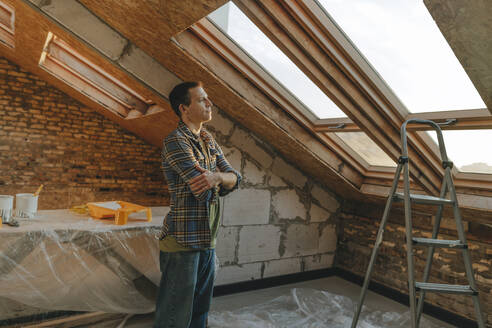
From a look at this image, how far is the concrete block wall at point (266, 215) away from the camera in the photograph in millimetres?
3076

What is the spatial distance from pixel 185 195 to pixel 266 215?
5.75ft

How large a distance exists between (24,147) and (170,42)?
4725 mm

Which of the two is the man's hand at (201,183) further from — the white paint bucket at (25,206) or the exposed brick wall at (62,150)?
the exposed brick wall at (62,150)

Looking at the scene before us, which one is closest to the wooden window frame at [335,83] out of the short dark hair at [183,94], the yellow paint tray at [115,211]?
the short dark hair at [183,94]

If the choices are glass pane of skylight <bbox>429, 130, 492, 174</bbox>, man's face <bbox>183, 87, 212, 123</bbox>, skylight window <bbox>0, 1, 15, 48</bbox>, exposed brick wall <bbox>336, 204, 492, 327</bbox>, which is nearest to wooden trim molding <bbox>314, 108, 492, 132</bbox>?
glass pane of skylight <bbox>429, 130, 492, 174</bbox>

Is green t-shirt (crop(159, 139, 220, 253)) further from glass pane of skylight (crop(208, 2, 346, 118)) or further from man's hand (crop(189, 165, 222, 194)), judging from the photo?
glass pane of skylight (crop(208, 2, 346, 118))

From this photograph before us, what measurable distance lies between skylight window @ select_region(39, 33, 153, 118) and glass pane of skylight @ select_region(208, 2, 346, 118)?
6.73 ft

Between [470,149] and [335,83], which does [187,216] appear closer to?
[335,83]

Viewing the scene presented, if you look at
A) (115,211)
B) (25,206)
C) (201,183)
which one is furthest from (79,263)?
(201,183)

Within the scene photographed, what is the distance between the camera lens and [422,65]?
6.45 ft

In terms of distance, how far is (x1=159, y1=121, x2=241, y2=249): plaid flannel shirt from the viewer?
1.62m

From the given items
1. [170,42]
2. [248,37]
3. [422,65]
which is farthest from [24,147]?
[422,65]

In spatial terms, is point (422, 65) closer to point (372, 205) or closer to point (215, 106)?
point (215, 106)

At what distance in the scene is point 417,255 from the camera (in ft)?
10.6
